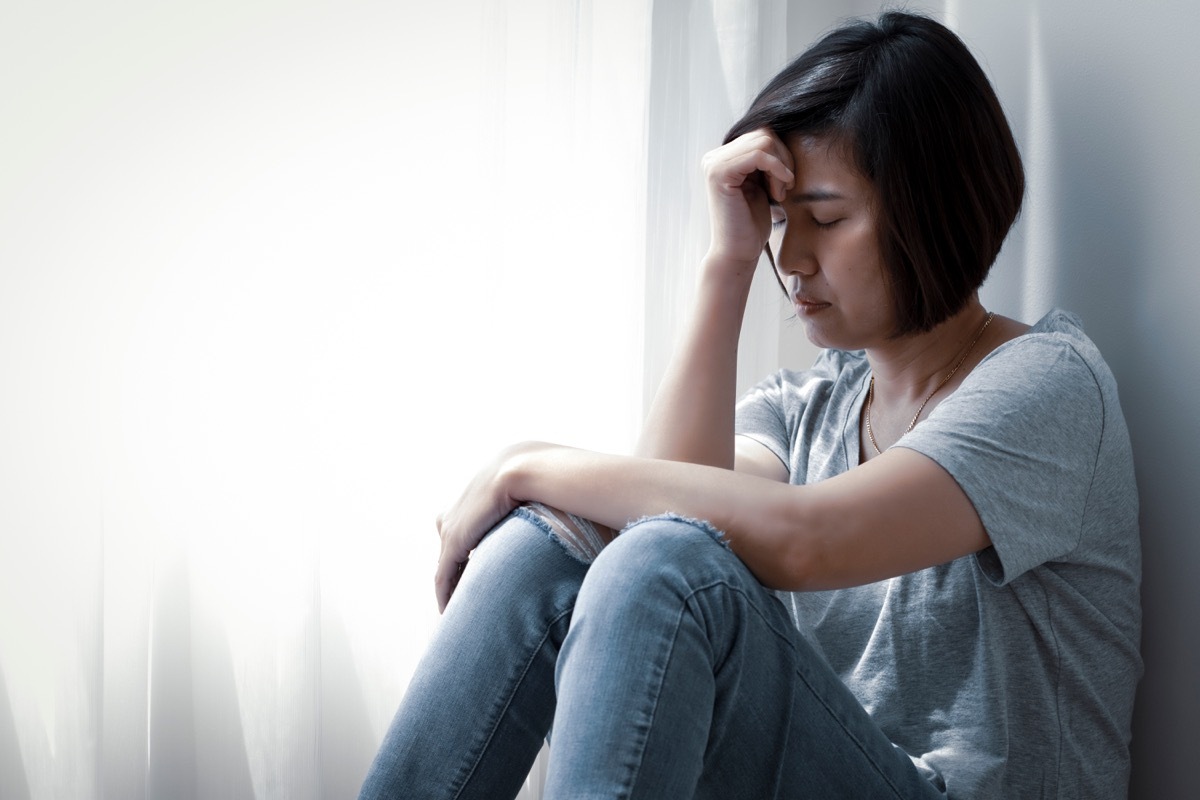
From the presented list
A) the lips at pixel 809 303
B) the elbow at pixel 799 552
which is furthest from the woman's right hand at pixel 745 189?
the elbow at pixel 799 552

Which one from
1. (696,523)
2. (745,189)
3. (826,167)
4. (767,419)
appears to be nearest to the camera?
(696,523)

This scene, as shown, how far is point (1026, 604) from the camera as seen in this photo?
953 millimetres

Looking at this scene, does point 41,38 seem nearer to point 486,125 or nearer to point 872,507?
point 486,125

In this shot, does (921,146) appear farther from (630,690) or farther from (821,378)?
(630,690)

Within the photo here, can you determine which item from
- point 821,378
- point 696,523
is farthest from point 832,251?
point 696,523

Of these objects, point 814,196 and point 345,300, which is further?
point 345,300

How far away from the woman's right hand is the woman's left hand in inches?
14.0

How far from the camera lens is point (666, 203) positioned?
58.2 inches

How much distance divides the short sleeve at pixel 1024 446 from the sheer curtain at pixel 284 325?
2.13 ft

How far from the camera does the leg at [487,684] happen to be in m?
0.82

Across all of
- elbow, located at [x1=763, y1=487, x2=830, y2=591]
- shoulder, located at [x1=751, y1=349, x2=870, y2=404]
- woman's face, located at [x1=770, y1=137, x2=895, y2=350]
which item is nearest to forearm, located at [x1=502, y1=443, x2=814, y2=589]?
elbow, located at [x1=763, y1=487, x2=830, y2=591]

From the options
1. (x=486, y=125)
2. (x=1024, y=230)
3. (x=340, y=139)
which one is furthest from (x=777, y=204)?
(x=340, y=139)

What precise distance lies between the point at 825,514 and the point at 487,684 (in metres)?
0.31

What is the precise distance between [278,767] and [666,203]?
0.91m
